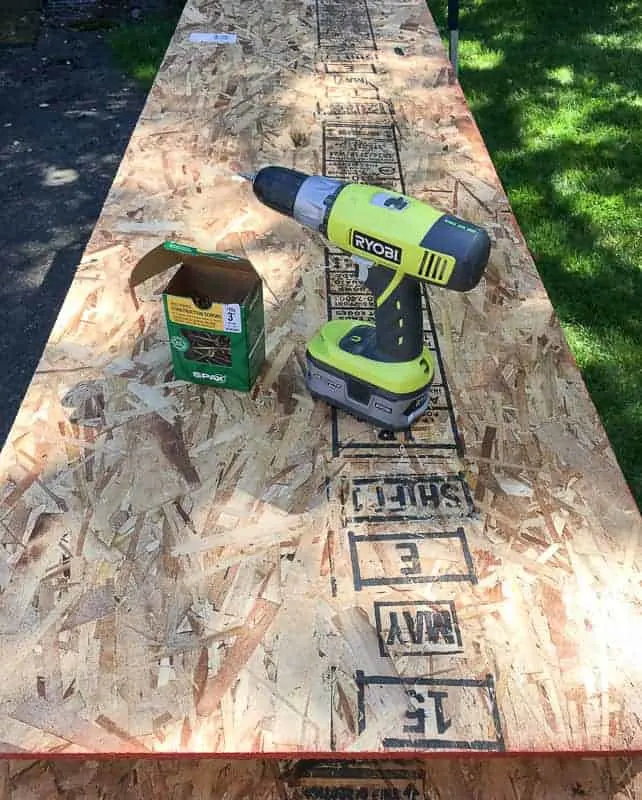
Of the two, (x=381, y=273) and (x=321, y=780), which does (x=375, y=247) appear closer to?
(x=381, y=273)

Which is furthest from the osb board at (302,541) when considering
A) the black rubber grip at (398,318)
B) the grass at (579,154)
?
the grass at (579,154)

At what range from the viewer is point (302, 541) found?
167cm

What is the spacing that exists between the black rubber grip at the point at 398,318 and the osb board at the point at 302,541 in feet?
0.70

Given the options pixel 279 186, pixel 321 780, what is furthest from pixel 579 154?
pixel 321 780

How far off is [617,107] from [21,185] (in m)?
4.18

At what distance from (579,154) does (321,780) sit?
447cm

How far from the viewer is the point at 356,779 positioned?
161 cm

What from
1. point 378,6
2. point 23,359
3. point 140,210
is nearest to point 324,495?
point 140,210

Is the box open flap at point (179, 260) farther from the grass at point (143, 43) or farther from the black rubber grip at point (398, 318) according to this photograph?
the grass at point (143, 43)

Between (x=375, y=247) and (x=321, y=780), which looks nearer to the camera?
(x=321, y=780)

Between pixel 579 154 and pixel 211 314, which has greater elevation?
pixel 211 314

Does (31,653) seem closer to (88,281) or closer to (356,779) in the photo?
(356,779)

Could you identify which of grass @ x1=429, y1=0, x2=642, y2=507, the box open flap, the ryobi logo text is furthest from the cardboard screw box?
grass @ x1=429, y1=0, x2=642, y2=507

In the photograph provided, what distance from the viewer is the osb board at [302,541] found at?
1.40 meters
